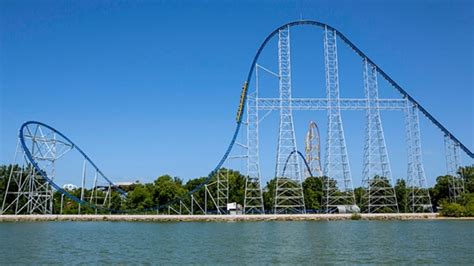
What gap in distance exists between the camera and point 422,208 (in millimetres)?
43406

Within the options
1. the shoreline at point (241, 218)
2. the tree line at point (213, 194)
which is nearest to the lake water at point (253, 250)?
the shoreline at point (241, 218)

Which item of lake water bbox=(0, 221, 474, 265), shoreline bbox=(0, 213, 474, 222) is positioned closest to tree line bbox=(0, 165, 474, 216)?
shoreline bbox=(0, 213, 474, 222)

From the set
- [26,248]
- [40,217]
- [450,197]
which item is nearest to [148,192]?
[40,217]

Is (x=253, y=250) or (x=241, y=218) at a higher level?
(x=241, y=218)

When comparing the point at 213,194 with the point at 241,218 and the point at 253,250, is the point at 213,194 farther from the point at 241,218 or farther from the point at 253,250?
the point at 253,250

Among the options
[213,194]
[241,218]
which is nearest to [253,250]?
[241,218]

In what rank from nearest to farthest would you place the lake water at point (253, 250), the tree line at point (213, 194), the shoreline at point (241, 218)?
1. the lake water at point (253, 250)
2. the shoreline at point (241, 218)
3. the tree line at point (213, 194)

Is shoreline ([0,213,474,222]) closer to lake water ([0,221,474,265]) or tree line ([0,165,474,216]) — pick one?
tree line ([0,165,474,216])

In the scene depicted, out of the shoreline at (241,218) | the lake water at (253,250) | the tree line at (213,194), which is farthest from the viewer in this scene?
the tree line at (213,194)

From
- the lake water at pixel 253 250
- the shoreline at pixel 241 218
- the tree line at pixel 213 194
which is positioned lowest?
the lake water at pixel 253 250

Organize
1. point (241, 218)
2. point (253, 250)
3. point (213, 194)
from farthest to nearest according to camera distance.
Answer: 1. point (213, 194)
2. point (241, 218)
3. point (253, 250)

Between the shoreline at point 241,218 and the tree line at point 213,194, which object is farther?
the tree line at point 213,194

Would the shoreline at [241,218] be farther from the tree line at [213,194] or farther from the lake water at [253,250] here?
the lake water at [253,250]

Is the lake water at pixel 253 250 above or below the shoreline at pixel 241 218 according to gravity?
below
